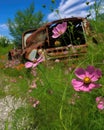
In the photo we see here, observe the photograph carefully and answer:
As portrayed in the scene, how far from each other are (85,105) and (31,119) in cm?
119

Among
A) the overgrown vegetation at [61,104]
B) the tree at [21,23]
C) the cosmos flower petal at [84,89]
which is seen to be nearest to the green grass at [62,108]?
the overgrown vegetation at [61,104]

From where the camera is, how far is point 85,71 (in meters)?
1.28

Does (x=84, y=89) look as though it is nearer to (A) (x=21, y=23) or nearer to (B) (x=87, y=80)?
(B) (x=87, y=80)

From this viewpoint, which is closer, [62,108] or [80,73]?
[80,73]

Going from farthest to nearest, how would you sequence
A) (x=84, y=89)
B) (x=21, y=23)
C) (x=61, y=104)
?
(x=21, y=23)
(x=61, y=104)
(x=84, y=89)

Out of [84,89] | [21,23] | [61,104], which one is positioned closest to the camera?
[84,89]

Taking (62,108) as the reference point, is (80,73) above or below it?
above

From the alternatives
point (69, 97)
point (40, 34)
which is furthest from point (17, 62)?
point (69, 97)

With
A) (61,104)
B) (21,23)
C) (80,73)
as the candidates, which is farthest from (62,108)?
(21,23)

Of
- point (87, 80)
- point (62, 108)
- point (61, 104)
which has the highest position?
point (87, 80)

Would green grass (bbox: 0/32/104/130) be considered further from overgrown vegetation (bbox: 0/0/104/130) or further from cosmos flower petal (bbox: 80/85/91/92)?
cosmos flower petal (bbox: 80/85/91/92)

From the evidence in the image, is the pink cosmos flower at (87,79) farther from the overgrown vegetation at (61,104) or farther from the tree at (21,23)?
the tree at (21,23)

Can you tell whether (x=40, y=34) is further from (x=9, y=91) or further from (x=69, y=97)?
(x=69, y=97)

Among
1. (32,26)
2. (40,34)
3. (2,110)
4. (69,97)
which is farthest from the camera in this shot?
(32,26)
